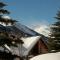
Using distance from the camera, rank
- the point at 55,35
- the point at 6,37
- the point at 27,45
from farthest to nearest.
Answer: the point at 27,45
the point at 55,35
the point at 6,37

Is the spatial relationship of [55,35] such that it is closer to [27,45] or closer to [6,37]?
[6,37]

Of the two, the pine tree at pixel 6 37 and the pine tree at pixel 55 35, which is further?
the pine tree at pixel 55 35

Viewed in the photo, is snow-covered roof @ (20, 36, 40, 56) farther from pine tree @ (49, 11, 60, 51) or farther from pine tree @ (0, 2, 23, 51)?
pine tree @ (0, 2, 23, 51)

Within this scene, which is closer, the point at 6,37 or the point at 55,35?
the point at 6,37

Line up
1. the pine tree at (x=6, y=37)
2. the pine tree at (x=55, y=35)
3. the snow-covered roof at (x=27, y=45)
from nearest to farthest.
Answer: the pine tree at (x=6, y=37) < the pine tree at (x=55, y=35) < the snow-covered roof at (x=27, y=45)

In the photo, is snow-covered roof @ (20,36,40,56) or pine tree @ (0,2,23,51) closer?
pine tree @ (0,2,23,51)

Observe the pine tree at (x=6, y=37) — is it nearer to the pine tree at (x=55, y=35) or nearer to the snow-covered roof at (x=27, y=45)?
the pine tree at (x=55, y=35)

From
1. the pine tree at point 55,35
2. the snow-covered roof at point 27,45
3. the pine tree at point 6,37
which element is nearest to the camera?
the pine tree at point 6,37

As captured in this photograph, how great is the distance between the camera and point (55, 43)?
80.4 feet

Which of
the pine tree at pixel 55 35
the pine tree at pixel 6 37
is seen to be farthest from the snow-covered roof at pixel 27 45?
the pine tree at pixel 6 37

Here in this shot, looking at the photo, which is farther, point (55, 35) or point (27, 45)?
point (27, 45)

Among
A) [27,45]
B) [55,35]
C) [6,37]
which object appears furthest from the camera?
[27,45]

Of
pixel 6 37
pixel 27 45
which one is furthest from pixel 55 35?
pixel 27 45

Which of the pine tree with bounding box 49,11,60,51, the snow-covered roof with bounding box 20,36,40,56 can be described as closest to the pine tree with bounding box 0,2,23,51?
the pine tree with bounding box 49,11,60,51
